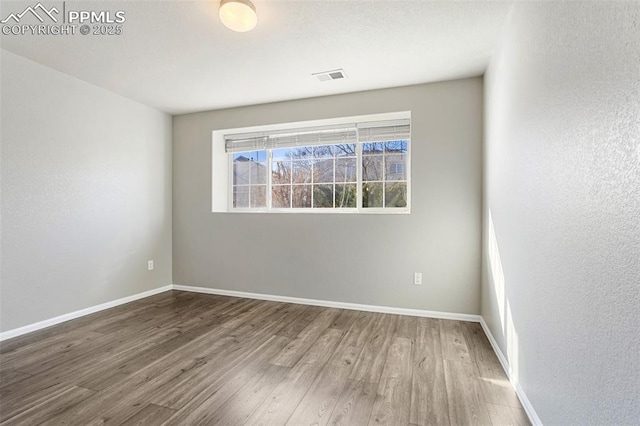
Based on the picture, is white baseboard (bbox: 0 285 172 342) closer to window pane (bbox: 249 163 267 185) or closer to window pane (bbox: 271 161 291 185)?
window pane (bbox: 249 163 267 185)

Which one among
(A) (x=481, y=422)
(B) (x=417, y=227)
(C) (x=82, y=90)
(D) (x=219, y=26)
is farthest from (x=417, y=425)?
(C) (x=82, y=90)

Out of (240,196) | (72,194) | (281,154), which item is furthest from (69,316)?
(281,154)

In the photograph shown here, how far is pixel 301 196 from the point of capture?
12.8ft

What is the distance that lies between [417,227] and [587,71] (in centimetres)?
219

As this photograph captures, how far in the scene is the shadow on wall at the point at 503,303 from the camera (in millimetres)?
1899

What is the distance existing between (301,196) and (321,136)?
80 cm

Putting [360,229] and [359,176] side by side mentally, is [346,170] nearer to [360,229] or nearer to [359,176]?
[359,176]

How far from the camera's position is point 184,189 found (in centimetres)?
421

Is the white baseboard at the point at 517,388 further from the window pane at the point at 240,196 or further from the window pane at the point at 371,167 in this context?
the window pane at the point at 240,196

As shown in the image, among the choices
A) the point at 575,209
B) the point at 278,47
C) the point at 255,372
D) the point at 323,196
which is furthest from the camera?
the point at 323,196

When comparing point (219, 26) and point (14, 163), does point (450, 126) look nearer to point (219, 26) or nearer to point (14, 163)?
point (219, 26)

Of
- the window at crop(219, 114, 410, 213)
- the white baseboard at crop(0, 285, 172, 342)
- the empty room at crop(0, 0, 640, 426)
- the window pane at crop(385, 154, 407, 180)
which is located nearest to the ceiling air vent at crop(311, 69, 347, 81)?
the empty room at crop(0, 0, 640, 426)

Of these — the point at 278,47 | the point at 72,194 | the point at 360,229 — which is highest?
the point at 278,47

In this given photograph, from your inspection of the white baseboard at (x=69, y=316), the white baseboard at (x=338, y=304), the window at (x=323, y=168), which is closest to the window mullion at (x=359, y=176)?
the window at (x=323, y=168)
